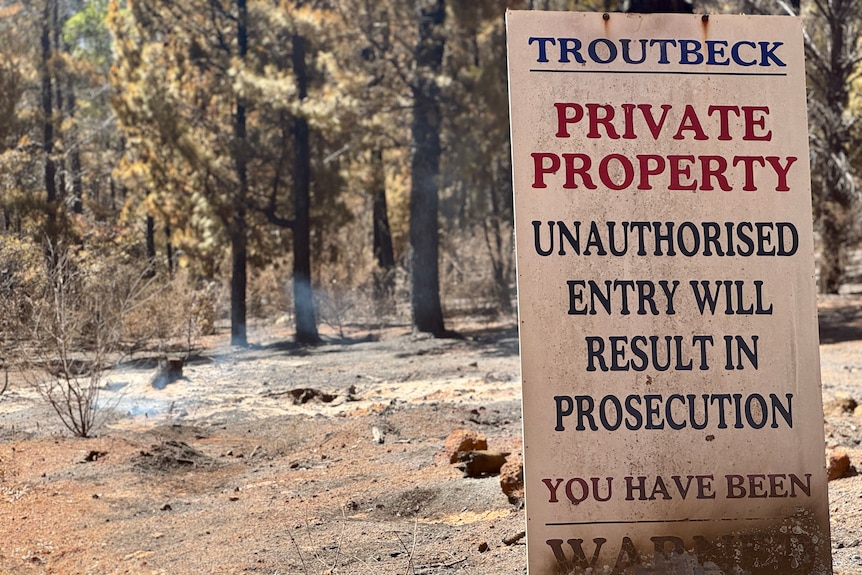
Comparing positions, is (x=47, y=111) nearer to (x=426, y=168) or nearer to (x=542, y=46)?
(x=426, y=168)

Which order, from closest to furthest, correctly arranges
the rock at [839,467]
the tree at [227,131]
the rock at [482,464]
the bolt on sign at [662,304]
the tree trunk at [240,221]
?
the bolt on sign at [662,304] → the rock at [839,467] → the rock at [482,464] → the tree at [227,131] → the tree trunk at [240,221]

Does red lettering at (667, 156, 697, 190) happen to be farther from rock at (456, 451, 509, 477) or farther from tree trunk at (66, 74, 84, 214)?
tree trunk at (66, 74, 84, 214)

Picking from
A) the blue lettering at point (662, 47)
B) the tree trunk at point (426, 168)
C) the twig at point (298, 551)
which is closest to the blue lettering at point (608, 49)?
the blue lettering at point (662, 47)

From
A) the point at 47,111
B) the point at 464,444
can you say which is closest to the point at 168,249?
the point at 47,111

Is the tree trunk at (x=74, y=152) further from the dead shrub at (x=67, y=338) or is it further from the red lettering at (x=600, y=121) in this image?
the red lettering at (x=600, y=121)

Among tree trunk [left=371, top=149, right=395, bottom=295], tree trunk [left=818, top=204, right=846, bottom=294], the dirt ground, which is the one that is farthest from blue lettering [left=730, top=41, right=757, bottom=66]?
tree trunk [left=818, top=204, right=846, bottom=294]

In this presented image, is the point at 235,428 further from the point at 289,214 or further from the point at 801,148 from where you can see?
the point at 289,214

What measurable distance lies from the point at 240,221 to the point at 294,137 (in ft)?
6.99

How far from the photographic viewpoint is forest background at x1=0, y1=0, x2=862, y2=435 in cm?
1931

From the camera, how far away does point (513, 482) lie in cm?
586

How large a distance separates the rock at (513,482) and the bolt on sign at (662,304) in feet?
7.42

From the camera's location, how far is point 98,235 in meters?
18.8

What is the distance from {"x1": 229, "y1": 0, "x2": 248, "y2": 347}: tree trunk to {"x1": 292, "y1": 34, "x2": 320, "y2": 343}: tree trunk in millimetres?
1045

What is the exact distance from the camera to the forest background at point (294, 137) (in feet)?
63.4
